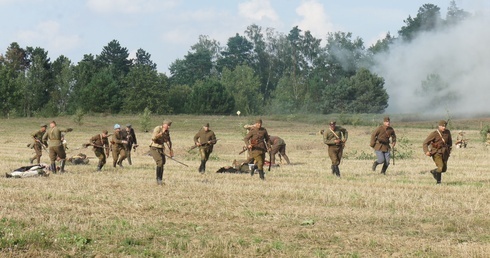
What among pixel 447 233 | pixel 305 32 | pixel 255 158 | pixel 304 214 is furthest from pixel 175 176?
pixel 305 32

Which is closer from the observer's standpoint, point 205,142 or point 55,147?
point 55,147

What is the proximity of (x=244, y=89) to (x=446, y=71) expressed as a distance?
108 ft

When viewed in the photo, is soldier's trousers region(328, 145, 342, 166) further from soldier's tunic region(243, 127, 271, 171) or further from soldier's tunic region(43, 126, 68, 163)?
soldier's tunic region(43, 126, 68, 163)

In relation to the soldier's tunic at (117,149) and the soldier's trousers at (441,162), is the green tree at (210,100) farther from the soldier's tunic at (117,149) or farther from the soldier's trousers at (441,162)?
the soldier's trousers at (441,162)

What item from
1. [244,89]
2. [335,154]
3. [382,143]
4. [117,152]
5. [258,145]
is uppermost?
[244,89]

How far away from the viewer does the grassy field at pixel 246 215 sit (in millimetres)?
10125

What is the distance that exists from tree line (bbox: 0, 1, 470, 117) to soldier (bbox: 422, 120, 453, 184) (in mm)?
56790

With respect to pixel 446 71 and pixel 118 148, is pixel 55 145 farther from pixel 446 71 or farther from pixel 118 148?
pixel 446 71

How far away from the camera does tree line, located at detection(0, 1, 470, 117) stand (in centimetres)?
8688

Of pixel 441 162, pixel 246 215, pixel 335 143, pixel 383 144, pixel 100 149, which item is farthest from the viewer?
pixel 100 149

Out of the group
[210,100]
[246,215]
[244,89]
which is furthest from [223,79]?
[246,215]

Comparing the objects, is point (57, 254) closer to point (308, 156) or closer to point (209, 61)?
point (308, 156)

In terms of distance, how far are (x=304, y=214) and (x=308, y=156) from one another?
68.2ft

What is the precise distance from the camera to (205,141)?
24219 millimetres
